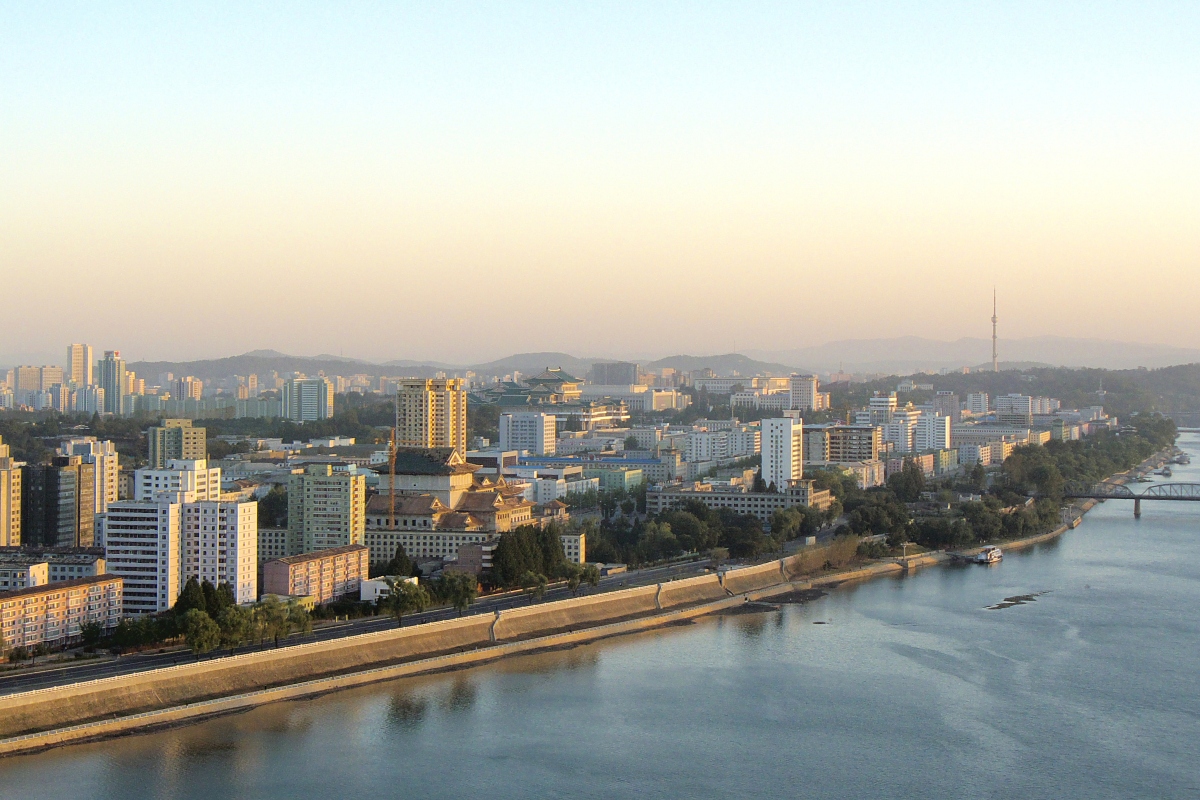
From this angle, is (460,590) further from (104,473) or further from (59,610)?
(104,473)

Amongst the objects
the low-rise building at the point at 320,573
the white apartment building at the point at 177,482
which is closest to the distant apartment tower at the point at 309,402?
the white apartment building at the point at 177,482

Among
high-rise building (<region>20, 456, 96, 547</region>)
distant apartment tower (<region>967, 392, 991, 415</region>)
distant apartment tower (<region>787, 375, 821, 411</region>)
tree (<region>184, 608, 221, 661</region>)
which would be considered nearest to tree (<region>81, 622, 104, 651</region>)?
tree (<region>184, 608, 221, 661</region>)

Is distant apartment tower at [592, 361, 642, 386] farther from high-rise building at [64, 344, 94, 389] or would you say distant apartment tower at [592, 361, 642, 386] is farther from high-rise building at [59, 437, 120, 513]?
high-rise building at [59, 437, 120, 513]

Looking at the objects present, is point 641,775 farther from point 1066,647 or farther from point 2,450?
point 2,450

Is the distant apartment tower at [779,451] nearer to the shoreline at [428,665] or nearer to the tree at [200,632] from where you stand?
the shoreline at [428,665]

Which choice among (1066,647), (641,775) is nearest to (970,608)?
(1066,647)

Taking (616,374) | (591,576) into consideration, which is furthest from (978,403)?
(591,576)
